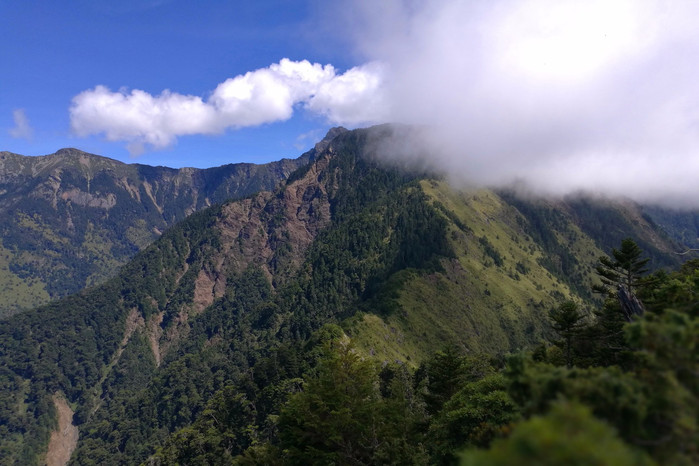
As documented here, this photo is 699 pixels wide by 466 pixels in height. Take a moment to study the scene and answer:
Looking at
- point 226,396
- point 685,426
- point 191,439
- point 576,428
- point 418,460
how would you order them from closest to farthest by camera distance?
point 576,428 < point 685,426 < point 418,460 < point 191,439 < point 226,396

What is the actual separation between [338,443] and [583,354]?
104 ft

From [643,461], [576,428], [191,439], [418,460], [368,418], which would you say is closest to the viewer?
[576,428]

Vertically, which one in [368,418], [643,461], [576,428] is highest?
[576,428]

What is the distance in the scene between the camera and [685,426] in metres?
15.1

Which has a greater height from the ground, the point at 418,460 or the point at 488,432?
the point at 488,432

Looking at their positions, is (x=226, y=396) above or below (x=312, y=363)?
below

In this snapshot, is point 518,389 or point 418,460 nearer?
point 518,389

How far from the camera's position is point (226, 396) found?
168125mm

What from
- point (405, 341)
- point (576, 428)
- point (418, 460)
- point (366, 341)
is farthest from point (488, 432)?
point (405, 341)

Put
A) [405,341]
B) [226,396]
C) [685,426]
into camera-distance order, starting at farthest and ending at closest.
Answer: [405,341] < [226,396] < [685,426]

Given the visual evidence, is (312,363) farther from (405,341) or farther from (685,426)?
(685,426)

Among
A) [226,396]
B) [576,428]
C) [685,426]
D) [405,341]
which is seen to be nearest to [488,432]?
[685,426]

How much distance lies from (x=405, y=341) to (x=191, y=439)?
102681 mm

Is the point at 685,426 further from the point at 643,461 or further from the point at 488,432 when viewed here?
the point at 488,432
